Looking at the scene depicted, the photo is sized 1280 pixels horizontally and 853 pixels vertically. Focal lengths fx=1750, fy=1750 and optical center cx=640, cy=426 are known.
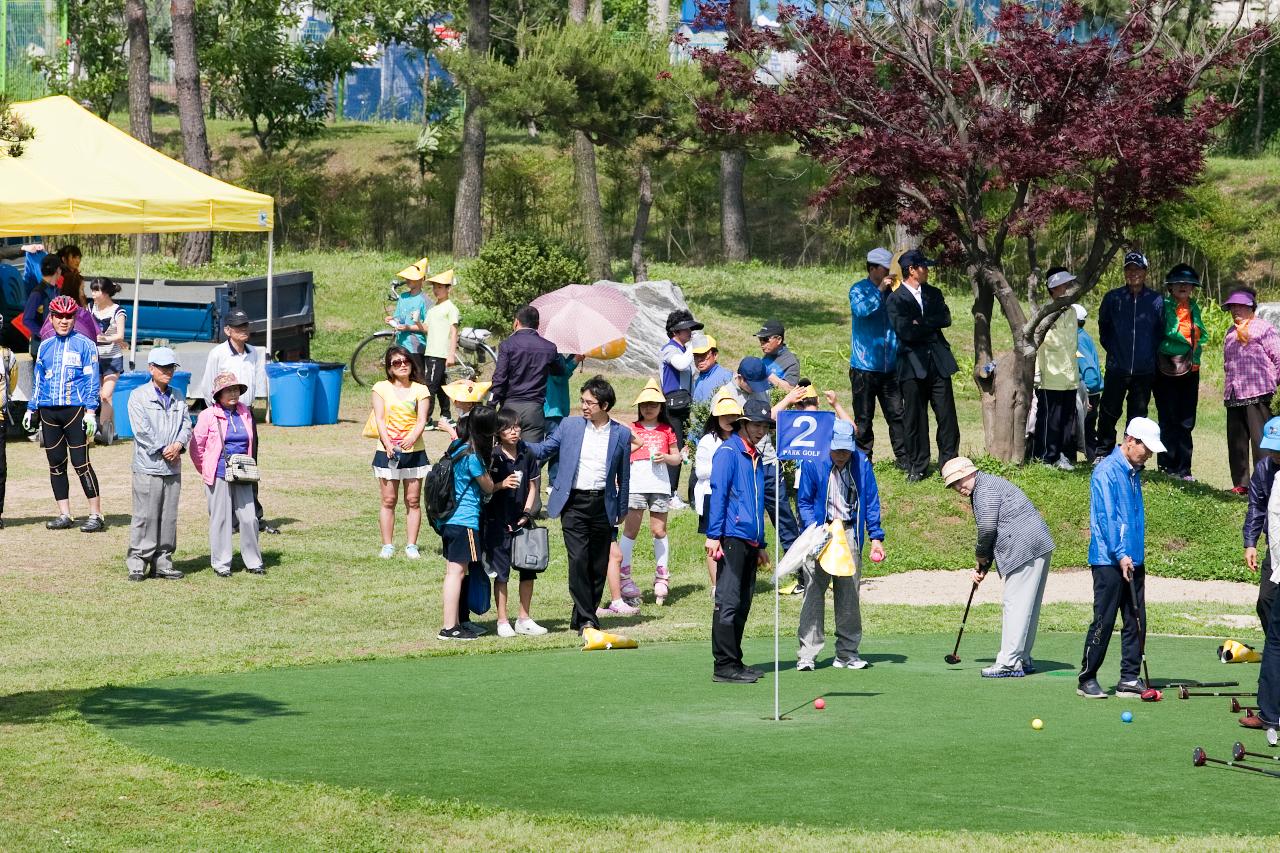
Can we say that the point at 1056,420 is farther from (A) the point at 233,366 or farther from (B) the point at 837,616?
(A) the point at 233,366

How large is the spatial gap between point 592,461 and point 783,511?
1.92 metres

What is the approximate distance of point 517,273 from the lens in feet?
87.5

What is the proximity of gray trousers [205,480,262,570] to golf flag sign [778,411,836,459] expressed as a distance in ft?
18.0

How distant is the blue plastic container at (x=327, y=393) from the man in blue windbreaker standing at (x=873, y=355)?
767 centimetres

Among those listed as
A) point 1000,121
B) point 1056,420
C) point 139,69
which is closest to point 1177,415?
point 1056,420

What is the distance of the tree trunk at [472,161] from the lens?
3203cm

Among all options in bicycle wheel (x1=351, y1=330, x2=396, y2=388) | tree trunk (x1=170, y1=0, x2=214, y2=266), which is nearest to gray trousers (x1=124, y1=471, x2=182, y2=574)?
bicycle wheel (x1=351, y1=330, x2=396, y2=388)

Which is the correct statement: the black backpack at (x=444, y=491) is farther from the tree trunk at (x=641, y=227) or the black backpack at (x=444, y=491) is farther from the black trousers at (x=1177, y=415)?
the tree trunk at (x=641, y=227)

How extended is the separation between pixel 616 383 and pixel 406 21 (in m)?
24.3

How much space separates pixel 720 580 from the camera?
33.7 ft

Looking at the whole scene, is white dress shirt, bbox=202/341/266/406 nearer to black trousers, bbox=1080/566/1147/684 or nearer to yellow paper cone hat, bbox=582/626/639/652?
yellow paper cone hat, bbox=582/626/639/652

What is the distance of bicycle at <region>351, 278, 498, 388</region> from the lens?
74.9ft

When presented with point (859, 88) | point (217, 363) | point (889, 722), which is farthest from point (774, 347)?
point (889, 722)

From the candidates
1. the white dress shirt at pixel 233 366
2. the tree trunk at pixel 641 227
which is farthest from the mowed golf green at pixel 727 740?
the tree trunk at pixel 641 227
